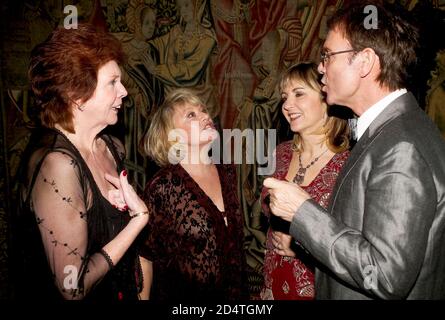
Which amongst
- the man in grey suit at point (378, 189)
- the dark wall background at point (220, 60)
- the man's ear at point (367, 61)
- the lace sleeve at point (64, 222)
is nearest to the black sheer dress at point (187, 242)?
the lace sleeve at point (64, 222)

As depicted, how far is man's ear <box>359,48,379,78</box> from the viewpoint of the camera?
1.75 m

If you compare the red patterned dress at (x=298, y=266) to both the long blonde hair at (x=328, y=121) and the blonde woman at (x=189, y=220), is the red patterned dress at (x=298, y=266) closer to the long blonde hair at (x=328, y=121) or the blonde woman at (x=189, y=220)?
the long blonde hair at (x=328, y=121)

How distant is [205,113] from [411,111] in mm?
1649

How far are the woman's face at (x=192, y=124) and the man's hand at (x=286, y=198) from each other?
1.22 metres

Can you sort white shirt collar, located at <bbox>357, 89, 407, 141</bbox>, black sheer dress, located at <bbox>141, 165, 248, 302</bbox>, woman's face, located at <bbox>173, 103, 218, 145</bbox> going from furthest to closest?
woman's face, located at <bbox>173, 103, 218, 145</bbox>, black sheer dress, located at <bbox>141, 165, 248, 302</bbox>, white shirt collar, located at <bbox>357, 89, 407, 141</bbox>

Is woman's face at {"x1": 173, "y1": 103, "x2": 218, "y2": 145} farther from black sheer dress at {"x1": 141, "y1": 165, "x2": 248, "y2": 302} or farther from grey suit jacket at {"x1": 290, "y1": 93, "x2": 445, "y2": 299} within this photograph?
grey suit jacket at {"x1": 290, "y1": 93, "x2": 445, "y2": 299}

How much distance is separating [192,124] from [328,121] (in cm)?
104

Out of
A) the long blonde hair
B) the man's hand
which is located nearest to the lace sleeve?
the man's hand

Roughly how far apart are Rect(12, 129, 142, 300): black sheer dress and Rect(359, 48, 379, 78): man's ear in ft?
4.88

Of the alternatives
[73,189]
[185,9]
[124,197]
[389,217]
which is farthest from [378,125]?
[185,9]

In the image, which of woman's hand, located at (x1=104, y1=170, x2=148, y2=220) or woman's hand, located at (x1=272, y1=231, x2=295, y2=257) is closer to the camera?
woman's hand, located at (x1=104, y1=170, x2=148, y2=220)

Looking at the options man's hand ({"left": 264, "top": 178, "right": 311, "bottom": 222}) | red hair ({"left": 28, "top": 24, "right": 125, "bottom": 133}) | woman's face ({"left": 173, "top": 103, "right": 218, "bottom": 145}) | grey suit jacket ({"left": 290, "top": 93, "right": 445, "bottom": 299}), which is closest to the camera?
Answer: grey suit jacket ({"left": 290, "top": 93, "right": 445, "bottom": 299})

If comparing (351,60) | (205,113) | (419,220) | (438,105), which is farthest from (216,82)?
(419,220)
